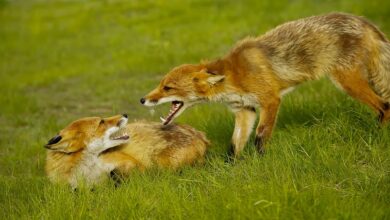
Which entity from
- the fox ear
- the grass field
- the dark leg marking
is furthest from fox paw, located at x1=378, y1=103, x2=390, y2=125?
the fox ear

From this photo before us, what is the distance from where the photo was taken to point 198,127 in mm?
8953

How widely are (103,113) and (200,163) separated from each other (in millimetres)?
5251

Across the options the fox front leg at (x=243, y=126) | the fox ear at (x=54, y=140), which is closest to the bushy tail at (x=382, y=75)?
the fox front leg at (x=243, y=126)

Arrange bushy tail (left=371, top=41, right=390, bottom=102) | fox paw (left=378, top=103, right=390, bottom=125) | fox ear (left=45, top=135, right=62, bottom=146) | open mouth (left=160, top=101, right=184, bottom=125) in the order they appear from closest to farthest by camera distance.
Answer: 1. fox ear (left=45, top=135, right=62, bottom=146)
2. fox paw (left=378, top=103, right=390, bottom=125)
3. bushy tail (left=371, top=41, right=390, bottom=102)
4. open mouth (left=160, top=101, right=184, bottom=125)

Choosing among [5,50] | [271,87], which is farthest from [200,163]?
[5,50]

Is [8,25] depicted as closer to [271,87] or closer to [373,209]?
[271,87]

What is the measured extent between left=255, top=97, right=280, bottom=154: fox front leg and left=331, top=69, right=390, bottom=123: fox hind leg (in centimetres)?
94

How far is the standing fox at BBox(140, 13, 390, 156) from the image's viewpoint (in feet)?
24.6

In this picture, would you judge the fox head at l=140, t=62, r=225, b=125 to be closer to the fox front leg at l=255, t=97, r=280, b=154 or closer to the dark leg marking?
the fox front leg at l=255, t=97, r=280, b=154

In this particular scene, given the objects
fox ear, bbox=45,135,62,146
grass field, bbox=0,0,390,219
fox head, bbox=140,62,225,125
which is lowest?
grass field, bbox=0,0,390,219

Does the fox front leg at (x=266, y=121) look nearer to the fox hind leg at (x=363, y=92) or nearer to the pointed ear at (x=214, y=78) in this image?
the pointed ear at (x=214, y=78)

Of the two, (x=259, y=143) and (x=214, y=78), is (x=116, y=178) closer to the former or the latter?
(x=214, y=78)

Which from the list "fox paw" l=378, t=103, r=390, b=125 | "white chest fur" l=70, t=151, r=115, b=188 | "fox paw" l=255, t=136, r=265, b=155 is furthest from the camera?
"fox paw" l=255, t=136, r=265, b=155

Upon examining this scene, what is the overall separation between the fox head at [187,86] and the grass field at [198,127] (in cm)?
87
